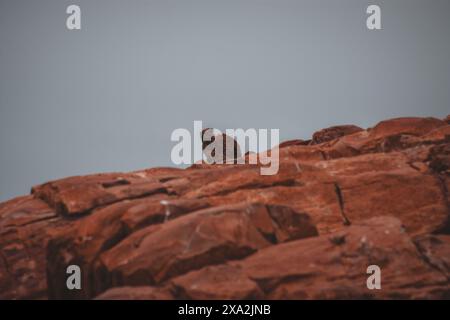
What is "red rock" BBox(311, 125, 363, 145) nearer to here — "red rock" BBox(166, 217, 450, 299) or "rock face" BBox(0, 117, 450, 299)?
"rock face" BBox(0, 117, 450, 299)

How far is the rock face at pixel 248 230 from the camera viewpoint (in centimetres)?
1811

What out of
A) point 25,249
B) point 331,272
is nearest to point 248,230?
point 331,272

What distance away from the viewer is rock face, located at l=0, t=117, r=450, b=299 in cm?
1811

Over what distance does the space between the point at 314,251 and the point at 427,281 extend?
202 inches

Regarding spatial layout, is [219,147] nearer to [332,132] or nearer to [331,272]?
[332,132]

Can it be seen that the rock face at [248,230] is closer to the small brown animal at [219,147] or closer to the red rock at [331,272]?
the red rock at [331,272]

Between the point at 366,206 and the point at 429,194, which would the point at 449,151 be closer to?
the point at 429,194

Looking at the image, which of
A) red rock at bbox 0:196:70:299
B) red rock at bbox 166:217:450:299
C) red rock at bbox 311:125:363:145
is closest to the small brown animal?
red rock at bbox 311:125:363:145

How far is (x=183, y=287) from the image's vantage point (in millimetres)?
17094

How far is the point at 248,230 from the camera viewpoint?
65.5 feet

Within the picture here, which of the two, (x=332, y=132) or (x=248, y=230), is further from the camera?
(x=332, y=132)

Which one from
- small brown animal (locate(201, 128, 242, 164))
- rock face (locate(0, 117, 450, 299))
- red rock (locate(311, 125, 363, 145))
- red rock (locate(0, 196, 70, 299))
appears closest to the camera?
rock face (locate(0, 117, 450, 299))
